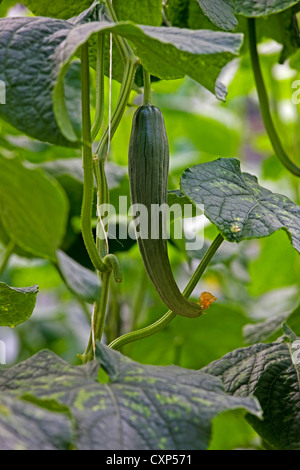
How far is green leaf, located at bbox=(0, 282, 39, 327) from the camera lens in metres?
0.48

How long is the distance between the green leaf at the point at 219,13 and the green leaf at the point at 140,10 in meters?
0.04

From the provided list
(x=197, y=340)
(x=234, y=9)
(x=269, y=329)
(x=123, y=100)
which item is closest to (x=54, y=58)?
(x=123, y=100)

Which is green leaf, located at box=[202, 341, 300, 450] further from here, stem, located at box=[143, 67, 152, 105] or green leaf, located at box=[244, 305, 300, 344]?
stem, located at box=[143, 67, 152, 105]

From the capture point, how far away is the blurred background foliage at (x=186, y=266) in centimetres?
85

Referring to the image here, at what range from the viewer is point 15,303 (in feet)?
1.62

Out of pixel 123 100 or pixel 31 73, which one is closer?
pixel 31 73

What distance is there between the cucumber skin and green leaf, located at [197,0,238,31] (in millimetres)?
118

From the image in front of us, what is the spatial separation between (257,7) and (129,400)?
1.33 feet

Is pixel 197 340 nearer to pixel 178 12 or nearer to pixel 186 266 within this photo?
pixel 186 266

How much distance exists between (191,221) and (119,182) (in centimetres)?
30

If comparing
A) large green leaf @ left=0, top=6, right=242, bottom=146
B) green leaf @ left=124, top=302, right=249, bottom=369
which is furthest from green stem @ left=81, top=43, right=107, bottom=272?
green leaf @ left=124, top=302, right=249, bottom=369

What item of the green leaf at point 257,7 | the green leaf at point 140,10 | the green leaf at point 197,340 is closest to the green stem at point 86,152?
the green leaf at point 140,10
